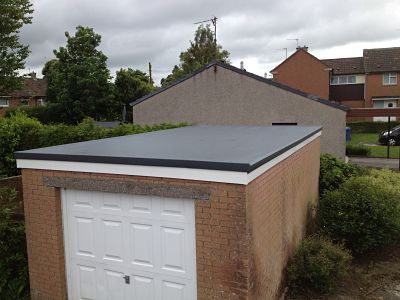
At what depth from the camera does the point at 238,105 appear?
20234 millimetres

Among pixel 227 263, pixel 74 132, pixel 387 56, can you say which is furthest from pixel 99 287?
pixel 387 56

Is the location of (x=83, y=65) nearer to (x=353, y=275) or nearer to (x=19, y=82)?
(x=19, y=82)

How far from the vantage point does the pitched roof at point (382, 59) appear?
4256cm

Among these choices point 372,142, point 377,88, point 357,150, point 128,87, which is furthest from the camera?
point 377,88

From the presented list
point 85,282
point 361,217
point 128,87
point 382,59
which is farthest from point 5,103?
point 361,217

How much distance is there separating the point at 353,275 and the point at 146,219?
16.1 feet

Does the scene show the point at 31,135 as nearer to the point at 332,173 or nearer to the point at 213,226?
the point at 332,173

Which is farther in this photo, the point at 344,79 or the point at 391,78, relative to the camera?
the point at 344,79

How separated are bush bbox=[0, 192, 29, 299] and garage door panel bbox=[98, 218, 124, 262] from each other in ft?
6.93

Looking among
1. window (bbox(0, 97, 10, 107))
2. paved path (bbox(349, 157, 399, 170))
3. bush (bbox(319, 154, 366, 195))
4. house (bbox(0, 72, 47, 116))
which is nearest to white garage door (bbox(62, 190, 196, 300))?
bush (bbox(319, 154, 366, 195))

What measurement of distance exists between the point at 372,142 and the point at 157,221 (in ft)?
95.8

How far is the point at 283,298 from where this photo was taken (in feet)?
23.1

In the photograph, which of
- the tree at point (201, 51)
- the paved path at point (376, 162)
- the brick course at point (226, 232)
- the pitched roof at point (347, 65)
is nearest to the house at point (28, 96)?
the tree at point (201, 51)

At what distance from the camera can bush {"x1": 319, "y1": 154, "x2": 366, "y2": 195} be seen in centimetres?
1233
